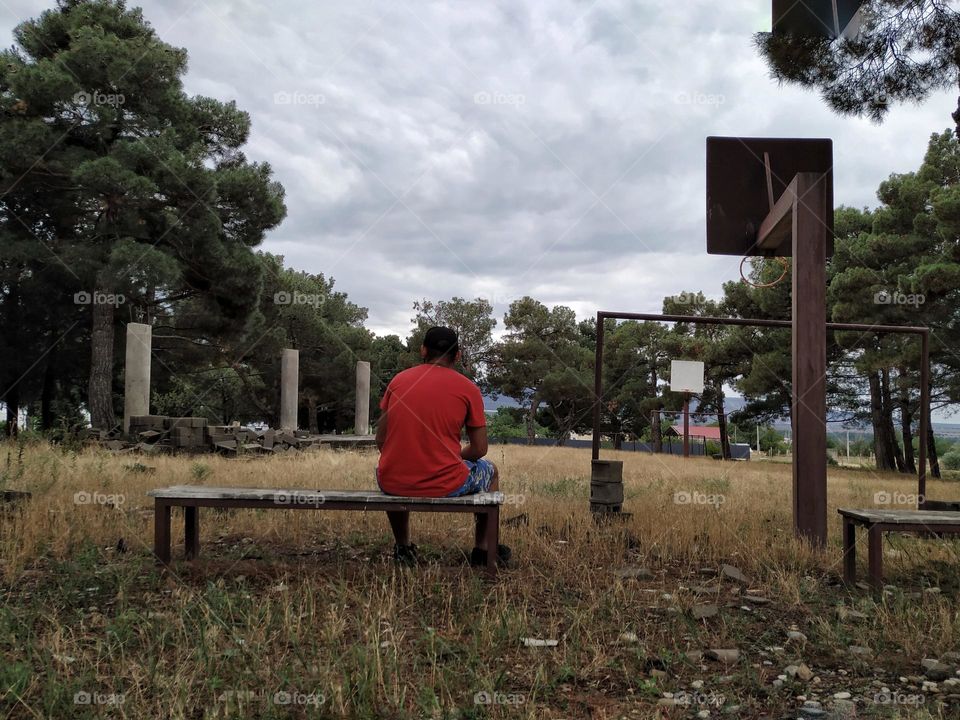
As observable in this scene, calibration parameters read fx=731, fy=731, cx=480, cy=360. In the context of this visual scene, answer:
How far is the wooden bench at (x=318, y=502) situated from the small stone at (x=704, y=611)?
111 centimetres

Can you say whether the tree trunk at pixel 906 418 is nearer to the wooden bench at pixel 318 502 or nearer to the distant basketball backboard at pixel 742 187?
the distant basketball backboard at pixel 742 187

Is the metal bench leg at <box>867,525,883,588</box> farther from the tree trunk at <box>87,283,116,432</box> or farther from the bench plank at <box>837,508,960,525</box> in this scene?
the tree trunk at <box>87,283,116,432</box>

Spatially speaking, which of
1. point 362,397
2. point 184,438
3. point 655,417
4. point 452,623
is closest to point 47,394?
point 362,397

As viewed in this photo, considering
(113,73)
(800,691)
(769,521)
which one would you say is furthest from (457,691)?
(113,73)

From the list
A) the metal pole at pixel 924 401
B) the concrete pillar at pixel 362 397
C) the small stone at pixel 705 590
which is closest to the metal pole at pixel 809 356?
the small stone at pixel 705 590

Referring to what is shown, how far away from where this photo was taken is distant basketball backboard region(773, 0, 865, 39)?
781cm

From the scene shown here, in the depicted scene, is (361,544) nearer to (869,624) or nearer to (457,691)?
(457,691)

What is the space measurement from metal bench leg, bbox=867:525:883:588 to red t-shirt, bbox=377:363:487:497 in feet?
7.96

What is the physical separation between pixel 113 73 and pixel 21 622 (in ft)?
51.5

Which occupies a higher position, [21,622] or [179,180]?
[179,180]

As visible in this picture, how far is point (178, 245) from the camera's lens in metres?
17.3

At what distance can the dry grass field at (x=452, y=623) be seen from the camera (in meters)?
2.66

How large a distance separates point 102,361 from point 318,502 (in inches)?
573

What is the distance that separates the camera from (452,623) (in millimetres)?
3439
